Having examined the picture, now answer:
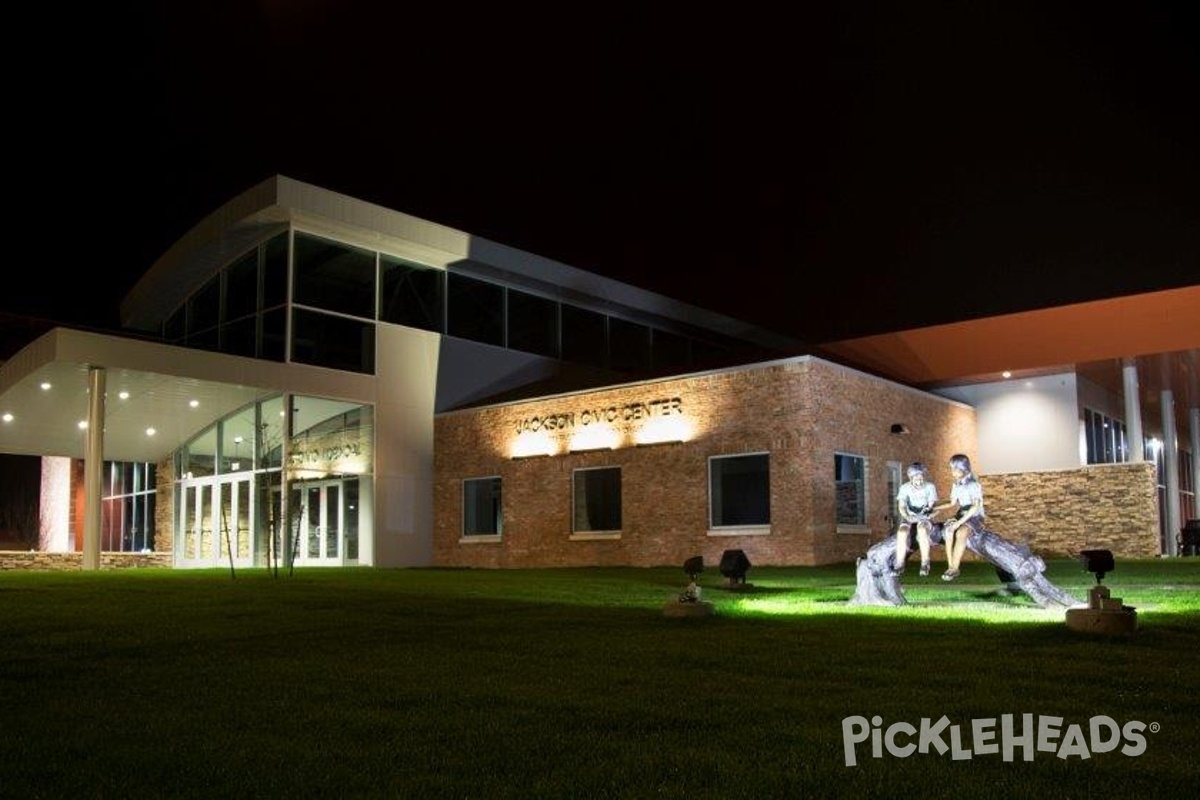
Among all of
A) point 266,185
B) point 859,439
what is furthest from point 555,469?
point 266,185

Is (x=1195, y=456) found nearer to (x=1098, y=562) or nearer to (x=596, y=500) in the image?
(x=596, y=500)

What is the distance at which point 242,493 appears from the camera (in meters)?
27.4

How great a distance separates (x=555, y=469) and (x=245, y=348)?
8416mm

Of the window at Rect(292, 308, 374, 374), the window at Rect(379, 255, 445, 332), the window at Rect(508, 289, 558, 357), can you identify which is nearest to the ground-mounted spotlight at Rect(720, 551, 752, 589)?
the window at Rect(292, 308, 374, 374)

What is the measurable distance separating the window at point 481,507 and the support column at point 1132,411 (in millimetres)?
15968

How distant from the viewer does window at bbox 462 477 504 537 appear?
88.6 ft

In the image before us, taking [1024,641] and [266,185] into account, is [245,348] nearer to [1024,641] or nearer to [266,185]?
[266,185]

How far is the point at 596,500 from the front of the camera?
81.6ft

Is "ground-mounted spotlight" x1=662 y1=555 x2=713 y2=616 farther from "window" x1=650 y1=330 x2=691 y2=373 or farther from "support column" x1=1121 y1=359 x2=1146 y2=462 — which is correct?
"window" x1=650 y1=330 x2=691 y2=373

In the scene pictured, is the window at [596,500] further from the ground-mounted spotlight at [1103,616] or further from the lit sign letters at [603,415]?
the ground-mounted spotlight at [1103,616]

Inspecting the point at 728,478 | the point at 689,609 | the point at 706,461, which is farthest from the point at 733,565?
the point at 706,461

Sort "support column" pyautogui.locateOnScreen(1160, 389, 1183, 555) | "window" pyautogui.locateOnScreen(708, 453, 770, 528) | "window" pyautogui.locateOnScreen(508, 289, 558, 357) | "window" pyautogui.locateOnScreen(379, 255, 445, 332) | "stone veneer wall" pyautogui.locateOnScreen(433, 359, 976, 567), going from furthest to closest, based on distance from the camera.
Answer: "window" pyautogui.locateOnScreen(508, 289, 558, 357) → "support column" pyautogui.locateOnScreen(1160, 389, 1183, 555) → "window" pyautogui.locateOnScreen(379, 255, 445, 332) → "window" pyautogui.locateOnScreen(708, 453, 770, 528) → "stone veneer wall" pyautogui.locateOnScreen(433, 359, 976, 567)

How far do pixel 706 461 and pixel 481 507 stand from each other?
7.19m

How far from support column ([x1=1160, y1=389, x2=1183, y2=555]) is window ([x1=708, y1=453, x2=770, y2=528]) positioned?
13650mm
